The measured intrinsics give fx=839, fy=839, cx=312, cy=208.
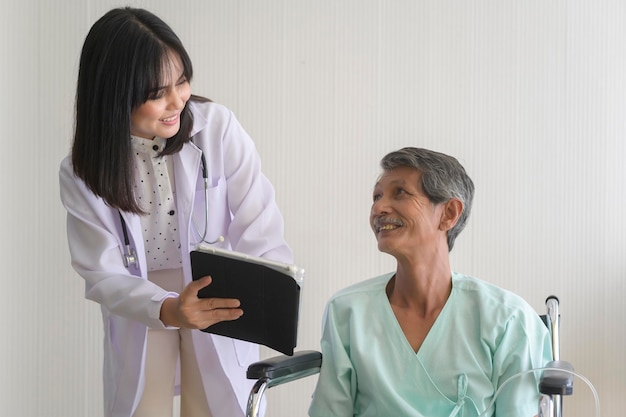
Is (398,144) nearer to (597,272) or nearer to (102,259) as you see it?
(597,272)

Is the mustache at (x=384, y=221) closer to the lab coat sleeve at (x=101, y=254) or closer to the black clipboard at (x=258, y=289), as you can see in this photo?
the black clipboard at (x=258, y=289)

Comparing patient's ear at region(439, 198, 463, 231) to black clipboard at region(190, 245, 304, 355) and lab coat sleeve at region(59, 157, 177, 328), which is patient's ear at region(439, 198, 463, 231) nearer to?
black clipboard at region(190, 245, 304, 355)

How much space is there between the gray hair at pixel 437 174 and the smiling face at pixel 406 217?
0.01m

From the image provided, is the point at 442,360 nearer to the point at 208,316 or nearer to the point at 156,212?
the point at 208,316

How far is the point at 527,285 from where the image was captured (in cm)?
301

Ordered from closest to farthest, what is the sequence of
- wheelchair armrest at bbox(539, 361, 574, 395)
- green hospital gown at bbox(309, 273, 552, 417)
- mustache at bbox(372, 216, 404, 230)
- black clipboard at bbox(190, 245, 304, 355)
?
wheelchair armrest at bbox(539, 361, 574, 395), black clipboard at bbox(190, 245, 304, 355), green hospital gown at bbox(309, 273, 552, 417), mustache at bbox(372, 216, 404, 230)

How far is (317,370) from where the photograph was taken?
6.18 feet

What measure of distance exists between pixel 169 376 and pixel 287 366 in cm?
37

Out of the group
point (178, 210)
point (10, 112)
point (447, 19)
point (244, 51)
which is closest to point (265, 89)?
point (244, 51)

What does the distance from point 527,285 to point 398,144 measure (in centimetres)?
69

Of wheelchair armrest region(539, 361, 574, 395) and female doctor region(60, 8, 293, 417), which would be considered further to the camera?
female doctor region(60, 8, 293, 417)

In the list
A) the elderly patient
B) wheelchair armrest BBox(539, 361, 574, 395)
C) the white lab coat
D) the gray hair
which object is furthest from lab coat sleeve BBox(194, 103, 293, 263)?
wheelchair armrest BBox(539, 361, 574, 395)

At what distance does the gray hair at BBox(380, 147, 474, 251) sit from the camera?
6.20 feet

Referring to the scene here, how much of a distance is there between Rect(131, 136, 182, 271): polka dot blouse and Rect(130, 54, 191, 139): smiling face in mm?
83
